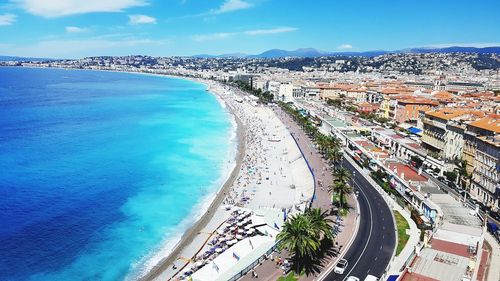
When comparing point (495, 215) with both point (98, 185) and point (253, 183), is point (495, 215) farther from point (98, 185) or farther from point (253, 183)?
point (98, 185)

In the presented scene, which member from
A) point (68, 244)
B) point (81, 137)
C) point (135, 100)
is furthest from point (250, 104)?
point (68, 244)

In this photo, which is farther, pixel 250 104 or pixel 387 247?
pixel 250 104

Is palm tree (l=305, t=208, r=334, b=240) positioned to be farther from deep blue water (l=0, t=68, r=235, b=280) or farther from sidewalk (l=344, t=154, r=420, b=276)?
deep blue water (l=0, t=68, r=235, b=280)

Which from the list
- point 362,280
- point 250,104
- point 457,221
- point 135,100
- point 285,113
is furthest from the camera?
point 135,100

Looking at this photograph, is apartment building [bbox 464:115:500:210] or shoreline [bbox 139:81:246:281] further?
apartment building [bbox 464:115:500:210]

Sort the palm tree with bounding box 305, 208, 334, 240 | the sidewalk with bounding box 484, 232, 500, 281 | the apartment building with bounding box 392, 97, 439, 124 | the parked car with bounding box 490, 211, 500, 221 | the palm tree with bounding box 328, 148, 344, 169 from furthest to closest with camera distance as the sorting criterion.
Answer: the apartment building with bounding box 392, 97, 439, 124
the palm tree with bounding box 328, 148, 344, 169
the parked car with bounding box 490, 211, 500, 221
the palm tree with bounding box 305, 208, 334, 240
the sidewalk with bounding box 484, 232, 500, 281

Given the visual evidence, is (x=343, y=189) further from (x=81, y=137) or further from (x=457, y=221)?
(x=81, y=137)

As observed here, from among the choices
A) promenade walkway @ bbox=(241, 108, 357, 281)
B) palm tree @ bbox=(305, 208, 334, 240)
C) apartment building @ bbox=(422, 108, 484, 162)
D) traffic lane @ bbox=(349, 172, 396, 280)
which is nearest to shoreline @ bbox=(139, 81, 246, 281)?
promenade walkway @ bbox=(241, 108, 357, 281)

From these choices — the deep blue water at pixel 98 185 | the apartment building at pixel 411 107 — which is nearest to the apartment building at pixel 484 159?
the deep blue water at pixel 98 185
